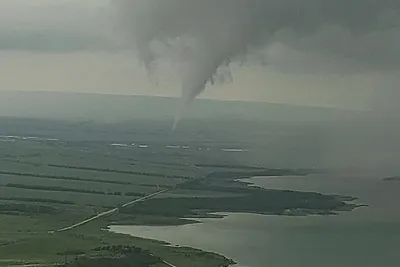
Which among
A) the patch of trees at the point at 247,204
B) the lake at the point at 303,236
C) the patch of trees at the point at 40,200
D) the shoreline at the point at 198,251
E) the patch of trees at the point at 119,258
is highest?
the patch of trees at the point at 247,204

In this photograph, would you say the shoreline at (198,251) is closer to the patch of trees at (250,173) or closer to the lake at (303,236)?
the lake at (303,236)

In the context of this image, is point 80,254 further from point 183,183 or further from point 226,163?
point 226,163

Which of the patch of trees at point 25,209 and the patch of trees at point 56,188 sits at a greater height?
the patch of trees at point 56,188

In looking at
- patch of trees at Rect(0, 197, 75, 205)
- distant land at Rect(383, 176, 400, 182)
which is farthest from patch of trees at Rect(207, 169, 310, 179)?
patch of trees at Rect(0, 197, 75, 205)

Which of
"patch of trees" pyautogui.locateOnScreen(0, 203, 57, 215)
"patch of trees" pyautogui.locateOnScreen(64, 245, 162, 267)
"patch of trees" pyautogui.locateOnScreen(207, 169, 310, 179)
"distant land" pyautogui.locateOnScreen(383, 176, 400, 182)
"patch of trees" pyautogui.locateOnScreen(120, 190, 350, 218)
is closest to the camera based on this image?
"patch of trees" pyautogui.locateOnScreen(64, 245, 162, 267)

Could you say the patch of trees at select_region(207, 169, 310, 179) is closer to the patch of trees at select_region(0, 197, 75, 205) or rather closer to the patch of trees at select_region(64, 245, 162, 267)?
the patch of trees at select_region(0, 197, 75, 205)

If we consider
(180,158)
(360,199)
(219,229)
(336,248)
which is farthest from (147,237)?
(180,158)

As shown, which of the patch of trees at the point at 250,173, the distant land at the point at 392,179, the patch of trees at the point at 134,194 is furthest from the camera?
the patch of trees at the point at 250,173

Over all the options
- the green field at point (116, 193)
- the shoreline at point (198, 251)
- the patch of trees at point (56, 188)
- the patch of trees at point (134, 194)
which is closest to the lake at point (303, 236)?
the shoreline at point (198, 251)

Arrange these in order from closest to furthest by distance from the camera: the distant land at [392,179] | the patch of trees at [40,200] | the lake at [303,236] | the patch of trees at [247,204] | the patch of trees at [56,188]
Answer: the lake at [303,236] < the patch of trees at [247,204] < the patch of trees at [40,200] < the patch of trees at [56,188] < the distant land at [392,179]
